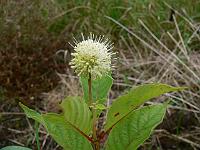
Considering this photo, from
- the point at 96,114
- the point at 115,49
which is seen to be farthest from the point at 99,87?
the point at 115,49

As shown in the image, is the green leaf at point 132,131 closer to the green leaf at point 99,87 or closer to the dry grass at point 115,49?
the green leaf at point 99,87

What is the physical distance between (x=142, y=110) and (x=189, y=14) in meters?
2.79

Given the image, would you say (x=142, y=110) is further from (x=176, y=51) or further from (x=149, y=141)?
(x=176, y=51)

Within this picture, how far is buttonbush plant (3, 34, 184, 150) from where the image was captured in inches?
43.3

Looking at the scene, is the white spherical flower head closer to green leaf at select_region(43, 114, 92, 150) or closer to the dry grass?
green leaf at select_region(43, 114, 92, 150)

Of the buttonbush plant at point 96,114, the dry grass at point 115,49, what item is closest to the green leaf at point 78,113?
the buttonbush plant at point 96,114

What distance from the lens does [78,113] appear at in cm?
110

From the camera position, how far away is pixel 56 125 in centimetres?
113

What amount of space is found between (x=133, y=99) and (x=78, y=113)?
0.35 ft

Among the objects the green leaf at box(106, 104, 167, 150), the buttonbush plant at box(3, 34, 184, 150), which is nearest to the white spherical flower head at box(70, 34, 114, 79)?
A: the buttonbush plant at box(3, 34, 184, 150)

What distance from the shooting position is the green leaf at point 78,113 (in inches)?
42.4

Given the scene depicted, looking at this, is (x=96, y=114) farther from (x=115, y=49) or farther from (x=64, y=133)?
(x=115, y=49)

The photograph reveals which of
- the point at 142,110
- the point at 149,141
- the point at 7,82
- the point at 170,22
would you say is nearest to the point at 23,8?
the point at 7,82

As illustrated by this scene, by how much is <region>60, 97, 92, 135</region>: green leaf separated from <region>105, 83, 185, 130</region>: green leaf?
5 centimetres
